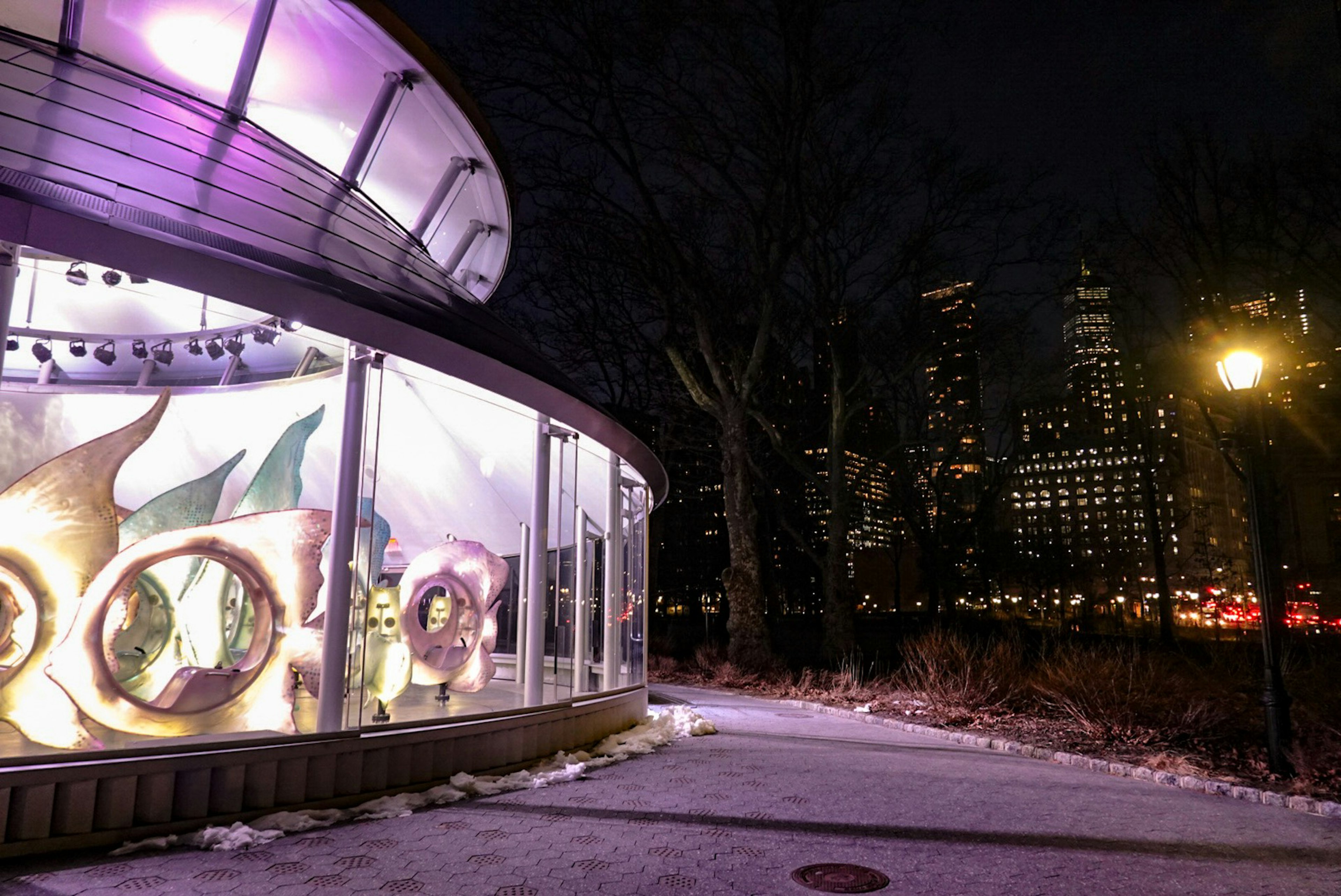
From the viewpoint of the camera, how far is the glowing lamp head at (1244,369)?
8.28 metres

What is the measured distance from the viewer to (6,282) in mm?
5176

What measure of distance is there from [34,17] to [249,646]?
5.55 meters

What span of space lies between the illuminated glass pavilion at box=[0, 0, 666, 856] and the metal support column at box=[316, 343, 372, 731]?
2cm

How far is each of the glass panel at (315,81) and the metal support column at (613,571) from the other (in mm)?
4599

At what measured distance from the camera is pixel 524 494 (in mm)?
9688

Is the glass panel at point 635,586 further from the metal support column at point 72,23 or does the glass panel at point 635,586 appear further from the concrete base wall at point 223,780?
the metal support column at point 72,23

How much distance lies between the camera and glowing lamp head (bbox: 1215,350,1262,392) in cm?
828

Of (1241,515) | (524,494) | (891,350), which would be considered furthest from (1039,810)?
(1241,515)

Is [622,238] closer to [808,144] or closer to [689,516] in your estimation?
[808,144]

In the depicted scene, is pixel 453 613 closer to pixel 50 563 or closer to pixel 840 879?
pixel 50 563

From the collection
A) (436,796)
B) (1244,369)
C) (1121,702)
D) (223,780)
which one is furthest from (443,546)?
(1244,369)

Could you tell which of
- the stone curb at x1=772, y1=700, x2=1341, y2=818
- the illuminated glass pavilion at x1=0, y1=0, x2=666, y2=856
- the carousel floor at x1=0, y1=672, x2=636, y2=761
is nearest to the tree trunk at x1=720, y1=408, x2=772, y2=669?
the stone curb at x1=772, y1=700, x2=1341, y2=818

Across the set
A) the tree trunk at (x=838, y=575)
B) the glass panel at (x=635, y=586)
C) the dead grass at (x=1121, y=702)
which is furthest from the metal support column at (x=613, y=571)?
the tree trunk at (x=838, y=575)

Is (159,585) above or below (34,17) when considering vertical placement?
below
